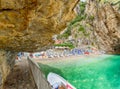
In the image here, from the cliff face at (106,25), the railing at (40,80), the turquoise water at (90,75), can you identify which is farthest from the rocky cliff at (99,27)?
the railing at (40,80)

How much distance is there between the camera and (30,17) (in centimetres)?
754

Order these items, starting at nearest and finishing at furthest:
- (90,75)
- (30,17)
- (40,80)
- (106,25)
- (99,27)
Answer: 1. (30,17)
2. (40,80)
3. (90,75)
4. (106,25)
5. (99,27)

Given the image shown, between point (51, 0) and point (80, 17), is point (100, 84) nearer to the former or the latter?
point (51, 0)

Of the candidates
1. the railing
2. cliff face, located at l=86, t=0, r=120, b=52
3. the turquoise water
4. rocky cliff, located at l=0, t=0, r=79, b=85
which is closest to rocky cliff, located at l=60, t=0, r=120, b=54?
cliff face, located at l=86, t=0, r=120, b=52

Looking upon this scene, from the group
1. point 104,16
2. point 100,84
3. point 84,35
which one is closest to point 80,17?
point 84,35

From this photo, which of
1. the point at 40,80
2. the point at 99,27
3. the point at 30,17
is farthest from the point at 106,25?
the point at 30,17

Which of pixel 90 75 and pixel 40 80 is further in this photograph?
pixel 90 75

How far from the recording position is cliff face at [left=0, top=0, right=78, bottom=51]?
7057 millimetres

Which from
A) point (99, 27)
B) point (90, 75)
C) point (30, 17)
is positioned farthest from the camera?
point (99, 27)

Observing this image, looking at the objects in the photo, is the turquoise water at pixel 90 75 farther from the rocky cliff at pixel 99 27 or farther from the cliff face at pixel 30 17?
the rocky cliff at pixel 99 27

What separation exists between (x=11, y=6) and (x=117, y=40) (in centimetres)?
5068

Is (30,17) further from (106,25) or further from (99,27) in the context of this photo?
(99,27)

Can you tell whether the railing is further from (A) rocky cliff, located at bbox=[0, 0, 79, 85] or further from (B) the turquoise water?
(B) the turquoise water

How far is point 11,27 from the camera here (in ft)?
26.6
